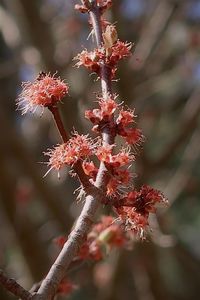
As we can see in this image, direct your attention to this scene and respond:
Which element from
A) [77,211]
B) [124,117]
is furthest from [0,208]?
[124,117]

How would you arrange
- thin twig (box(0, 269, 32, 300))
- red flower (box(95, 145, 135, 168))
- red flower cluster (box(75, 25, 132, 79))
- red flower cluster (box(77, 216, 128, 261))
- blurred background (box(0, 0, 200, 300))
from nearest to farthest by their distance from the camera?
thin twig (box(0, 269, 32, 300)), red flower (box(95, 145, 135, 168)), red flower cluster (box(75, 25, 132, 79)), red flower cluster (box(77, 216, 128, 261)), blurred background (box(0, 0, 200, 300))

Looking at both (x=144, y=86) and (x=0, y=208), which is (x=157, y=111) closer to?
(x=144, y=86)

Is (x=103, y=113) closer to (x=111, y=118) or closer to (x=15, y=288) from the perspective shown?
(x=111, y=118)

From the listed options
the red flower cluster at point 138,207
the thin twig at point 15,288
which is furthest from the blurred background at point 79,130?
the thin twig at point 15,288

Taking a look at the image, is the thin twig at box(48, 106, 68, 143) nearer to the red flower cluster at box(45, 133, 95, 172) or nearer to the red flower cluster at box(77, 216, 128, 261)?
the red flower cluster at box(45, 133, 95, 172)

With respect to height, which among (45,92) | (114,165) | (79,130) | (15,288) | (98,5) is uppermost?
(79,130)

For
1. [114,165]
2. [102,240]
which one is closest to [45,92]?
[114,165]

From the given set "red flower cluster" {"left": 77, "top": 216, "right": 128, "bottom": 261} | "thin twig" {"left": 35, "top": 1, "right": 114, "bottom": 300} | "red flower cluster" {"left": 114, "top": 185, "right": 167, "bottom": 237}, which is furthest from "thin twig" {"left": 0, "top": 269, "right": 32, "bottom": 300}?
"red flower cluster" {"left": 77, "top": 216, "right": 128, "bottom": 261}
